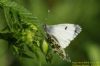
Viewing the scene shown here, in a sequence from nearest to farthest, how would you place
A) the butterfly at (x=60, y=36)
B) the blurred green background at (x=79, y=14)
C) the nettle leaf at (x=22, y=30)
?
1. the nettle leaf at (x=22, y=30)
2. the butterfly at (x=60, y=36)
3. the blurred green background at (x=79, y=14)

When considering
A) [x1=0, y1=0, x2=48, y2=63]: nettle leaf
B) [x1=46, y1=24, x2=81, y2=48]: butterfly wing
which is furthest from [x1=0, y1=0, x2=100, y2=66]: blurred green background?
[x1=0, y1=0, x2=48, y2=63]: nettle leaf

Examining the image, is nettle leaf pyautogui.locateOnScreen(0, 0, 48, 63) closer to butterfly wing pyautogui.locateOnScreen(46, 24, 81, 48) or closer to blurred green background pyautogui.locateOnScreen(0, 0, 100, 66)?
butterfly wing pyautogui.locateOnScreen(46, 24, 81, 48)

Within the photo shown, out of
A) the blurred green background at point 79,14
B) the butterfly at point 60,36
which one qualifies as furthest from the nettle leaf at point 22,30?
the blurred green background at point 79,14

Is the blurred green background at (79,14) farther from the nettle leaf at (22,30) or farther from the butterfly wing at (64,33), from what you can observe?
the nettle leaf at (22,30)

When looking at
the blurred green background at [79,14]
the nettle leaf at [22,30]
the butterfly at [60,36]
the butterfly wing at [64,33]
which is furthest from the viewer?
the blurred green background at [79,14]

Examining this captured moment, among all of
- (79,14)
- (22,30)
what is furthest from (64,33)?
(79,14)

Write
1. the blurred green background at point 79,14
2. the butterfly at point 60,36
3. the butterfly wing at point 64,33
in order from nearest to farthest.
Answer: the butterfly at point 60,36 → the butterfly wing at point 64,33 → the blurred green background at point 79,14

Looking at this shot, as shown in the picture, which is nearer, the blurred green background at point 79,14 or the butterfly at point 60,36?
the butterfly at point 60,36

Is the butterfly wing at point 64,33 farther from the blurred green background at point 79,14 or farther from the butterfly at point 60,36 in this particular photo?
the blurred green background at point 79,14

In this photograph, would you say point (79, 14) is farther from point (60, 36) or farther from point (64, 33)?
point (60, 36)

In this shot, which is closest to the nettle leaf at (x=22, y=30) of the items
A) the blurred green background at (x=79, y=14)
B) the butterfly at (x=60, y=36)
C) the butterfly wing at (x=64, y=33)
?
the butterfly at (x=60, y=36)

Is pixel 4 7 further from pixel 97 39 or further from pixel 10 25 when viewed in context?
pixel 97 39
